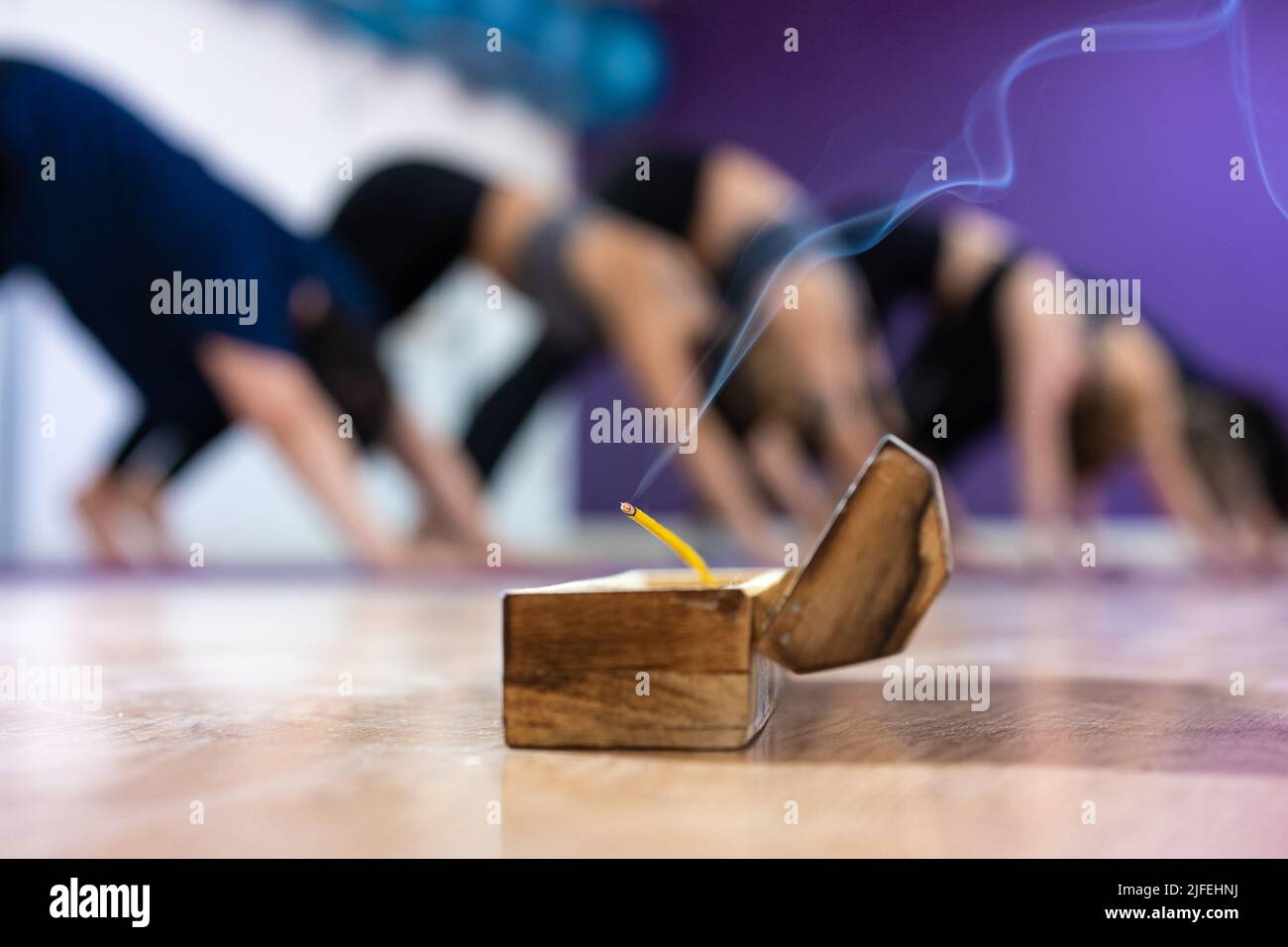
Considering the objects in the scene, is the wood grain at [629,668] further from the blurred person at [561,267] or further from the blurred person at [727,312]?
the blurred person at [561,267]

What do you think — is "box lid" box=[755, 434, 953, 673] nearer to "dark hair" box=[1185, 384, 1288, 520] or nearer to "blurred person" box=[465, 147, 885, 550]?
"blurred person" box=[465, 147, 885, 550]

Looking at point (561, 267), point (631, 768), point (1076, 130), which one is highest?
point (1076, 130)

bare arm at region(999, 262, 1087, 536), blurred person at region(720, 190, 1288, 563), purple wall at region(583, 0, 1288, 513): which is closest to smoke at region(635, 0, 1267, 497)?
blurred person at region(720, 190, 1288, 563)

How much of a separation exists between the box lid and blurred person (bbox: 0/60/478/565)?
1435 millimetres

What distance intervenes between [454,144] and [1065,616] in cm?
468

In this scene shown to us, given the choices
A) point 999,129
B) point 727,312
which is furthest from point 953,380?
point 999,129

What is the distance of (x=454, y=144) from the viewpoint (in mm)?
5359

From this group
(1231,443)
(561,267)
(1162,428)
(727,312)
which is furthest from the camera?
(1231,443)

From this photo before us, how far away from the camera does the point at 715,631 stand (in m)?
0.40

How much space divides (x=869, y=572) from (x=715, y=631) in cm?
5

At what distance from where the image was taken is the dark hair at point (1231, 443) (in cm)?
327

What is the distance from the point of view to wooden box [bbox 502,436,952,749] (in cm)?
40

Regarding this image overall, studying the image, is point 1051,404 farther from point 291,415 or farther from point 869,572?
point 869,572

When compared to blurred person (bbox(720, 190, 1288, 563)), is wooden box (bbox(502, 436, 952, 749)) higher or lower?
lower
